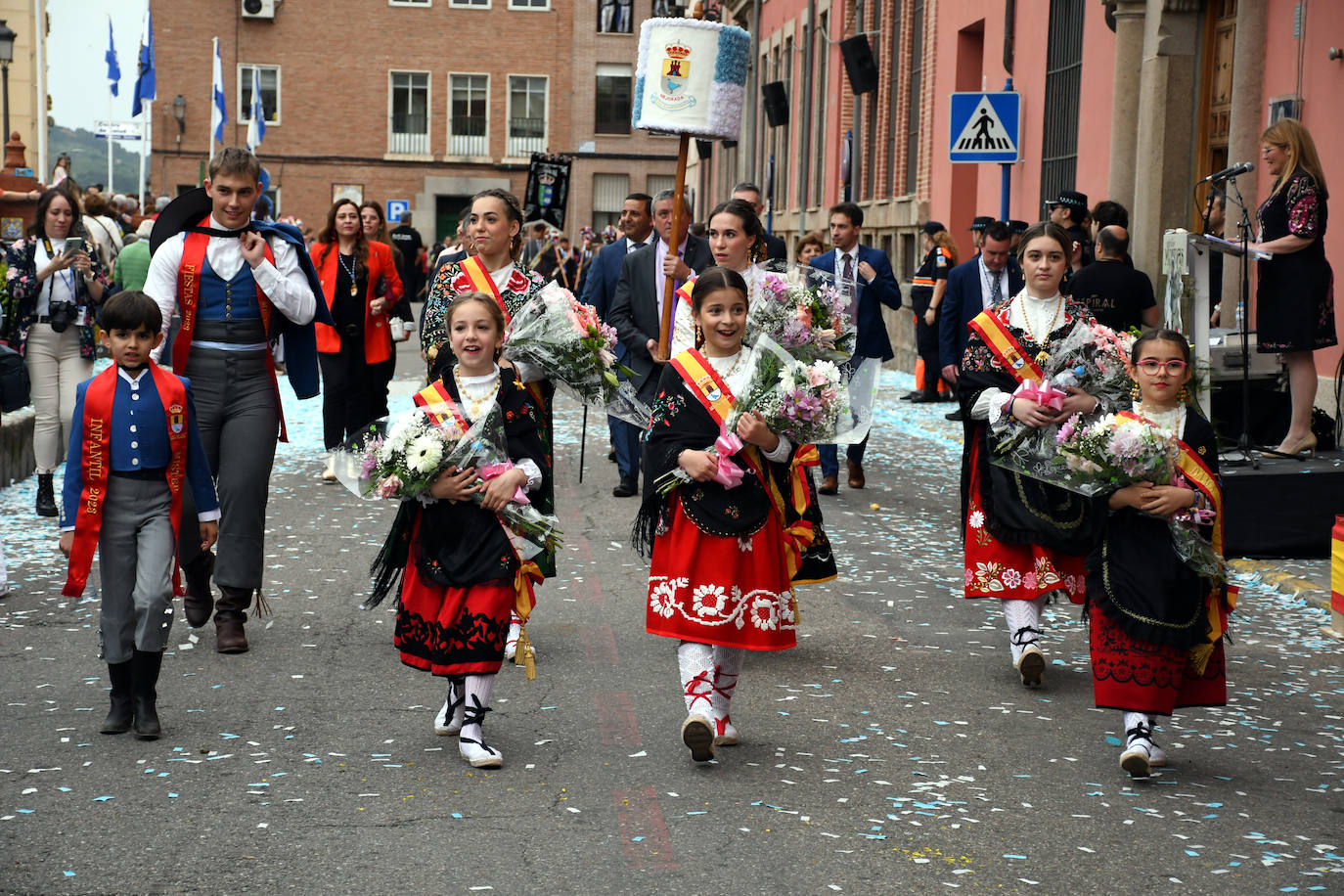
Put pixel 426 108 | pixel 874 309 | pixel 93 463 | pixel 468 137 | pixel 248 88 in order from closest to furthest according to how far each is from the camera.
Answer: pixel 93 463
pixel 874 309
pixel 248 88
pixel 426 108
pixel 468 137

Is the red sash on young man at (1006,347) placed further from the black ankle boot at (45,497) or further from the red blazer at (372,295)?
the black ankle boot at (45,497)

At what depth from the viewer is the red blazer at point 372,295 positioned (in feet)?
39.0

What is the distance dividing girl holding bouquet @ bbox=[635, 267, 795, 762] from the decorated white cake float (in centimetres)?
352

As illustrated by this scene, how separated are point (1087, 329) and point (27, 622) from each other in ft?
16.6

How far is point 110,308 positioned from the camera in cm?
615

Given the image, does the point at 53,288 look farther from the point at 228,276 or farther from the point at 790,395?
the point at 790,395

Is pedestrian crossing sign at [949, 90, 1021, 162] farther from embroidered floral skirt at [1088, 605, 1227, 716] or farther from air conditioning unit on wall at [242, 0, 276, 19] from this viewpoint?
air conditioning unit on wall at [242, 0, 276, 19]

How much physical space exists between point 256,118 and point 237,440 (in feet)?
115

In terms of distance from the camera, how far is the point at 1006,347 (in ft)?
23.5

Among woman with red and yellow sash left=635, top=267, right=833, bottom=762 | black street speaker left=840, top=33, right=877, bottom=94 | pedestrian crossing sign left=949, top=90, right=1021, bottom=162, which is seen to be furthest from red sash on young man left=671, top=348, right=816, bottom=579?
black street speaker left=840, top=33, right=877, bottom=94

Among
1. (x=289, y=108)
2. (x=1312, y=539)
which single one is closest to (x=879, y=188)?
(x=1312, y=539)

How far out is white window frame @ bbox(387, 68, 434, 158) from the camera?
5906 centimetres

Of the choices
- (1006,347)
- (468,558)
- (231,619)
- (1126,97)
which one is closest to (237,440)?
(231,619)

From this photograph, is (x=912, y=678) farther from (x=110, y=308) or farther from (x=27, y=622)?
(x=27, y=622)
